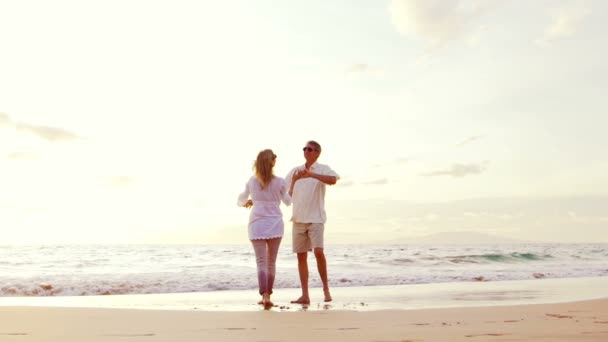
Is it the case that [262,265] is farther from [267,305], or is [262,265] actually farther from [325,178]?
[325,178]

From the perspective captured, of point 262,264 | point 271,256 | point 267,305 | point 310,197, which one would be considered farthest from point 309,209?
point 267,305

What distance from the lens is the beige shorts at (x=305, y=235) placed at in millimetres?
7117

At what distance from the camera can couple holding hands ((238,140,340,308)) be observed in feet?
22.3

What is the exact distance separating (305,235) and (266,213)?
2.28 feet

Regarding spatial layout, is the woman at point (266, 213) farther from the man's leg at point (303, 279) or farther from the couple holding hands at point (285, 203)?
the man's leg at point (303, 279)

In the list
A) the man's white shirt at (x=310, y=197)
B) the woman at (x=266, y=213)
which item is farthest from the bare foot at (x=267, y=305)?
the man's white shirt at (x=310, y=197)

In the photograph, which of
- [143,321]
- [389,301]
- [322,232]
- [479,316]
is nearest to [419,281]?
[389,301]

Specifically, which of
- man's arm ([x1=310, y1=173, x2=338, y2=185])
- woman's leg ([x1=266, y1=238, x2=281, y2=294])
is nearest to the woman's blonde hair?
man's arm ([x1=310, y1=173, x2=338, y2=185])

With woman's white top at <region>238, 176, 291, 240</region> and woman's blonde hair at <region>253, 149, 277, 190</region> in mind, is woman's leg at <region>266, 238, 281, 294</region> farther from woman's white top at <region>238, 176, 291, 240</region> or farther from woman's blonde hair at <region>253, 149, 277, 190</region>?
woman's blonde hair at <region>253, 149, 277, 190</region>

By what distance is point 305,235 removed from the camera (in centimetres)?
725

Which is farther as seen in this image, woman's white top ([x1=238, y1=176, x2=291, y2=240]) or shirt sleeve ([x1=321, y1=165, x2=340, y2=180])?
shirt sleeve ([x1=321, y1=165, x2=340, y2=180])

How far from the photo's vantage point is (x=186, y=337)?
168 inches

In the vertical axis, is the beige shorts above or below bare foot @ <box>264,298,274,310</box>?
above

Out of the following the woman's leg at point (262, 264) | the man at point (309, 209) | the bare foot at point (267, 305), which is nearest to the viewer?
the bare foot at point (267, 305)
